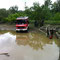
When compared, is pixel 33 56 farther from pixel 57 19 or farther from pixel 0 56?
pixel 57 19

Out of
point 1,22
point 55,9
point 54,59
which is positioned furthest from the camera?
point 55,9

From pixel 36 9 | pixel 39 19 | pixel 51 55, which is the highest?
pixel 36 9

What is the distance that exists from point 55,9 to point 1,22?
18.7 metres

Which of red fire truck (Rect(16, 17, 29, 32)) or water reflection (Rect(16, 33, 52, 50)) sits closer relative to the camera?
water reflection (Rect(16, 33, 52, 50))

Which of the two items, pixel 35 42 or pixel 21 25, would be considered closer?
pixel 35 42

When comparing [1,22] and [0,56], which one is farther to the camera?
[1,22]

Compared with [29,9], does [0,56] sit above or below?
below

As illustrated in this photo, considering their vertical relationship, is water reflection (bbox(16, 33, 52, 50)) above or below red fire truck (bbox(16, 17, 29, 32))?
below

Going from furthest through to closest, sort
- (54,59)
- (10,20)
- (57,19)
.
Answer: (10,20)
(57,19)
(54,59)

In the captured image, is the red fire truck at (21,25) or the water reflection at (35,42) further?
the red fire truck at (21,25)

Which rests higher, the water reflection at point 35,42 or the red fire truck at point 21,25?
the red fire truck at point 21,25

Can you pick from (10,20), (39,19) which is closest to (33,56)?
(39,19)

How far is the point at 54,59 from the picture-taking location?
8656 millimetres

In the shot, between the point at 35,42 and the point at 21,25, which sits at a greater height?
the point at 21,25
